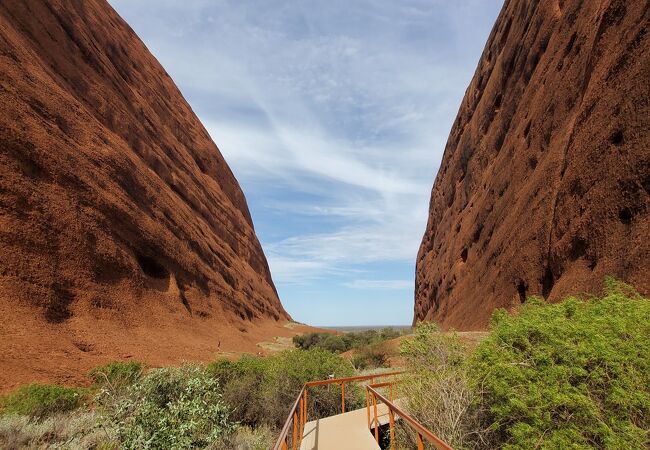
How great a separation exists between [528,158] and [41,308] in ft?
72.7

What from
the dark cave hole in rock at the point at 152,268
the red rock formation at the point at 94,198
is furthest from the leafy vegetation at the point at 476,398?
the dark cave hole in rock at the point at 152,268

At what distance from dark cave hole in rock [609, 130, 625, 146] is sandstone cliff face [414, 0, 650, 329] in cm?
3

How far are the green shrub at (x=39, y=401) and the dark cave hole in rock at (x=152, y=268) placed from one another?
548 inches

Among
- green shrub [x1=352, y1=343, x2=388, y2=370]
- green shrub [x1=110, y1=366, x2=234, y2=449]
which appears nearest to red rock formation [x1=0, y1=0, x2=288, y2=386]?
green shrub [x1=110, y1=366, x2=234, y2=449]

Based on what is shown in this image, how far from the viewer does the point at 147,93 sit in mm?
34938

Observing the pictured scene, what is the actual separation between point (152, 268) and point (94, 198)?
601 cm

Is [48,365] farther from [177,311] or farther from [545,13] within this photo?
[545,13]

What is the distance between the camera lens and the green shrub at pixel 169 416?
5629 mm

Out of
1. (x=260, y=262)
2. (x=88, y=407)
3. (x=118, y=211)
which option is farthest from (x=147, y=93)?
(x=88, y=407)

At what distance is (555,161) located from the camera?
Answer: 14438mm

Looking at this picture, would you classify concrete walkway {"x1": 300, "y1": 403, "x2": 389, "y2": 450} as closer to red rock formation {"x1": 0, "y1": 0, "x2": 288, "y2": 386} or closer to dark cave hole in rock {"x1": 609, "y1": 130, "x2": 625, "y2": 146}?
dark cave hole in rock {"x1": 609, "y1": 130, "x2": 625, "y2": 146}

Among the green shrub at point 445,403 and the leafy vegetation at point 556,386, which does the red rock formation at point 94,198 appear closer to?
the green shrub at point 445,403

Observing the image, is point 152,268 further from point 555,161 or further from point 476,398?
point 555,161

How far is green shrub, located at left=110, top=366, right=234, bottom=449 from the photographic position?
18.5ft
